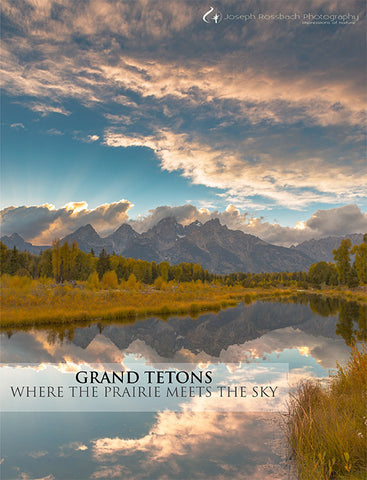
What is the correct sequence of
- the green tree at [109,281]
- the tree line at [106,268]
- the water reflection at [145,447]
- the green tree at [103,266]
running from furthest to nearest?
the green tree at [103,266] → the tree line at [106,268] → the green tree at [109,281] → the water reflection at [145,447]

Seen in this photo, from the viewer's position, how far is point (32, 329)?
2541 centimetres

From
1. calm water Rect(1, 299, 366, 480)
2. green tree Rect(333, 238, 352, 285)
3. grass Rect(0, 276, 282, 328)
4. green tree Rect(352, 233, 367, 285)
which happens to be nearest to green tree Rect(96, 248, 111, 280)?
grass Rect(0, 276, 282, 328)

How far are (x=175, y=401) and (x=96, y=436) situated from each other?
362 centimetres

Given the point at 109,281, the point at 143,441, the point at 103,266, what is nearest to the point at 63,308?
the point at 143,441

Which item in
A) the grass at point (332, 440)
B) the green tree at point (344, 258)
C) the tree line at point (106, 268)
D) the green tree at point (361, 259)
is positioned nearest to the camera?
the grass at point (332, 440)

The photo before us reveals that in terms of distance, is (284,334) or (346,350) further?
(284,334)

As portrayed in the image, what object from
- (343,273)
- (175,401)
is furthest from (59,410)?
(343,273)

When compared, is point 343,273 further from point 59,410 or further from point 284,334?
point 59,410

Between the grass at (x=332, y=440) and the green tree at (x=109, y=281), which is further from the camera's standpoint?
the green tree at (x=109, y=281)

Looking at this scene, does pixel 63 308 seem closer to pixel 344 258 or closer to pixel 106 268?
pixel 106 268

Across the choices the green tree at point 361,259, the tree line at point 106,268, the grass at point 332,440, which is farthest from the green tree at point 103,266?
the grass at point 332,440

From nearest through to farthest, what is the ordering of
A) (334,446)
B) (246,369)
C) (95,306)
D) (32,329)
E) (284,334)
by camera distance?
1. (334,446)
2. (246,369)
3. (32,329)
4. (284,334)
5. (95,306)

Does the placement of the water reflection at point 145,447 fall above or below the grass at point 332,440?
below

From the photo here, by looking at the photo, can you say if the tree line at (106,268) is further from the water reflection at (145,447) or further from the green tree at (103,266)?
the water reflection at (145,447)
